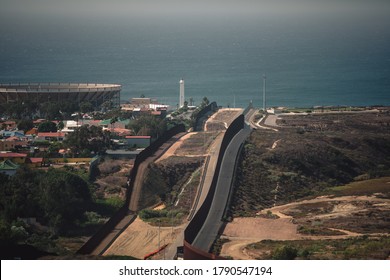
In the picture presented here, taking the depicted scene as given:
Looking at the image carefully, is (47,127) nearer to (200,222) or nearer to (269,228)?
(200,222)

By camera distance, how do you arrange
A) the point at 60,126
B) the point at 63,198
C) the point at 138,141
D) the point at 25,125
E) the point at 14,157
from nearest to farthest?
1. the point at 63,198
2. the point at 14,157
3. the point at 138,141
4. the point at 25,125
5. the point at 60,126

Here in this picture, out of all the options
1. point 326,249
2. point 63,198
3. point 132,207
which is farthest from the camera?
point 132,207

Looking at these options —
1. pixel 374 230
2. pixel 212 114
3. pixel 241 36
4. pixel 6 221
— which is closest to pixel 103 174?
pixel 6 221

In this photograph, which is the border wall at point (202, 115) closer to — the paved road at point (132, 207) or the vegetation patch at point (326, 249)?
the paved road at point (132, 207)

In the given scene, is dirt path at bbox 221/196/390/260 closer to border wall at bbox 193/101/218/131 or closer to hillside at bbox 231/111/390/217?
hillside at bbox 231/111/390/217

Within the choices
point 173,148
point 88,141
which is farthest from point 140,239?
point 173,148

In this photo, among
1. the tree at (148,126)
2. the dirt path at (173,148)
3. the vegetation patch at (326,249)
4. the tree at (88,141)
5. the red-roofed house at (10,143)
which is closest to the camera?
the vegetation patch at (326,249)

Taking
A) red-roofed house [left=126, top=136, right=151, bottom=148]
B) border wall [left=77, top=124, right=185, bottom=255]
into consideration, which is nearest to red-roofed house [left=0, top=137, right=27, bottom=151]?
red-roofed house [left=126, top=136, right=151, bottom=148]

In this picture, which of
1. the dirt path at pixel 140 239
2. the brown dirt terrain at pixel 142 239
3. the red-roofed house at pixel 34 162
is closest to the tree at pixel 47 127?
the red-roofed house at pixel 34 162
